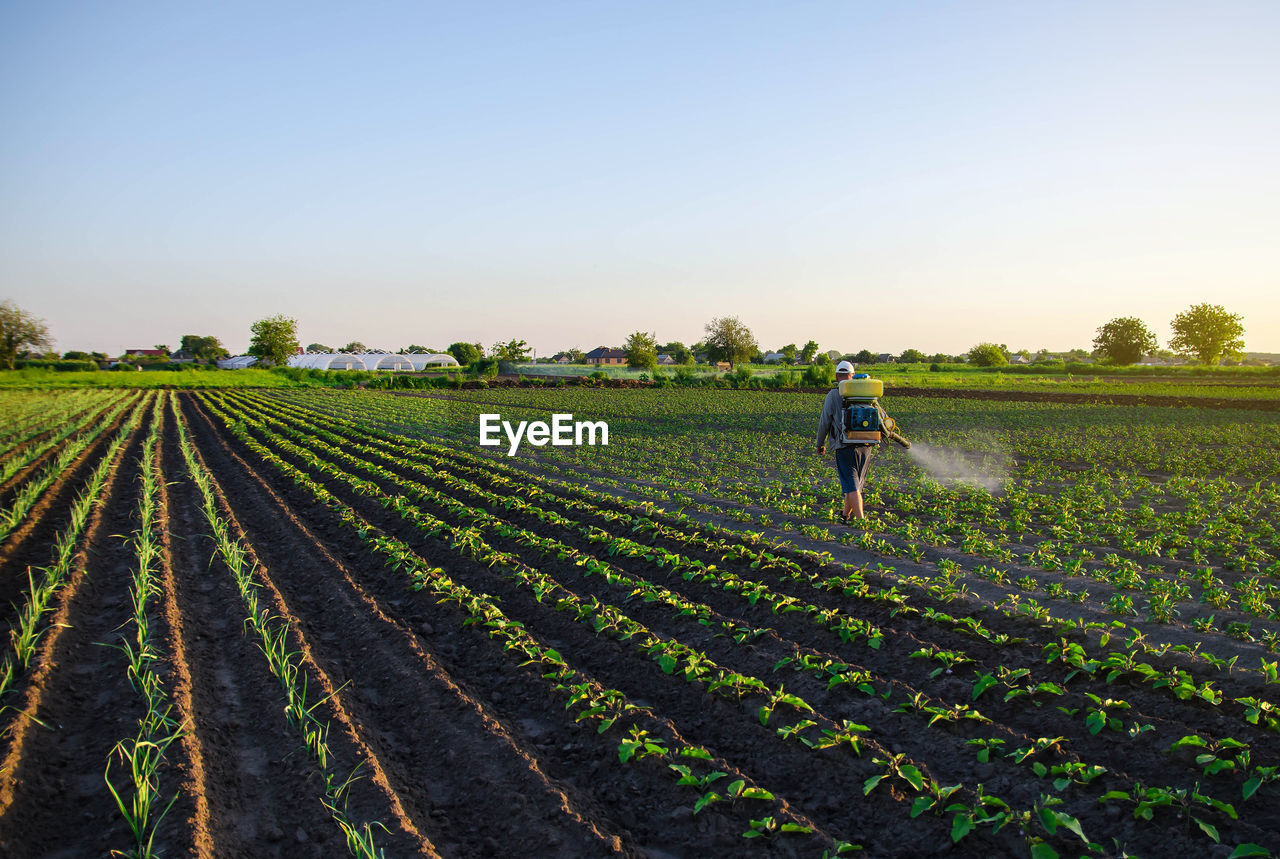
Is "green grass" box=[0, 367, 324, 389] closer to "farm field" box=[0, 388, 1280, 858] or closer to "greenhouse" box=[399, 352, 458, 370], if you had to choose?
"greenhouse" box=[399, 352, 458, 370]

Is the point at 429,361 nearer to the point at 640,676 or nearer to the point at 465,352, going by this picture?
the point at 465,352

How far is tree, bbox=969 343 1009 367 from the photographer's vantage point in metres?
75.4

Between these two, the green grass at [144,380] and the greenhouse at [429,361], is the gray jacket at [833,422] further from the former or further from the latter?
the greenhouse at [429,361]

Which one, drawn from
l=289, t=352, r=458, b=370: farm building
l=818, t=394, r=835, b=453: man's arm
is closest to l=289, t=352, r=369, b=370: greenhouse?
l=289, t=352, r=458, b=370: farm building

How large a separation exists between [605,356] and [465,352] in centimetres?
2736

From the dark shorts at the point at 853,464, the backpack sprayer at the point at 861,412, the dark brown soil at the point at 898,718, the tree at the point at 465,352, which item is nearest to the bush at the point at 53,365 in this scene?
the tree at the point at 465,352

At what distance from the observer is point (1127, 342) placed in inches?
3312

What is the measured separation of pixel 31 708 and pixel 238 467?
37.0 ft

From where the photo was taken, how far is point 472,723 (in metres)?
4.21

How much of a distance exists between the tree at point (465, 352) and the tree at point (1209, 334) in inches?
3597

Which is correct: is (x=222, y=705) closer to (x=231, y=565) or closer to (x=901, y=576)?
(x=231, y=565)

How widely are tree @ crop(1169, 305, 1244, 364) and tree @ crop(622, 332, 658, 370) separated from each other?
68.8 metres

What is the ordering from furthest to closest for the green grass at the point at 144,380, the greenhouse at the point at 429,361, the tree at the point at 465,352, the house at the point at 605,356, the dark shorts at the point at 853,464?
the house at the point at 605,356 → the tree at the point at 465,352 → the greenhouse at the point at 429,361 → the green grass at the point at 144,380 → the dark shorts at the point at 853,464

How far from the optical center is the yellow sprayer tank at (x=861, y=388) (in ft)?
26.6
